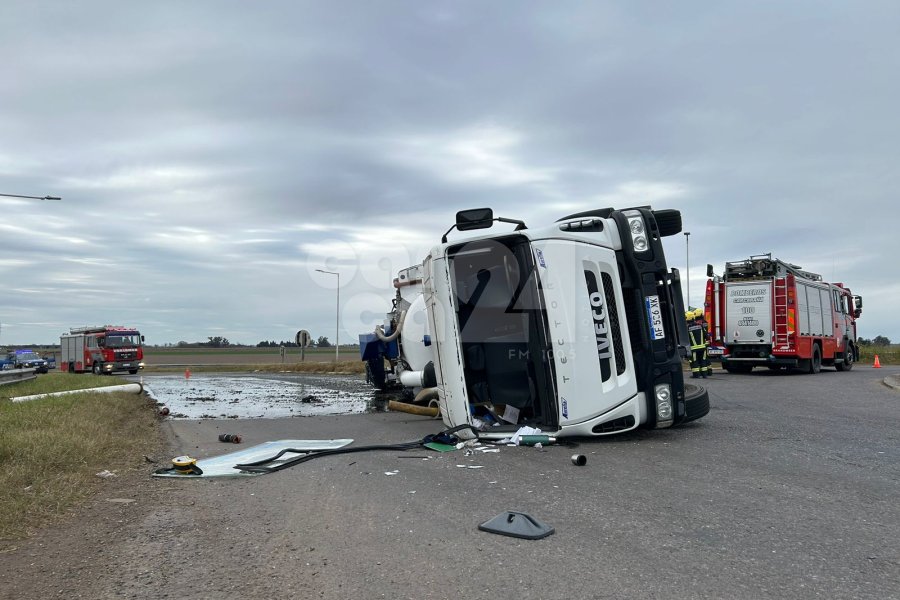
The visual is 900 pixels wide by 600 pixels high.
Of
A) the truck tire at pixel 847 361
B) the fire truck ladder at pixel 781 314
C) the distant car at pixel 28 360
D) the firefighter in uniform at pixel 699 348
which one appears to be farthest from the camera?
the distant car at pixel 28 360

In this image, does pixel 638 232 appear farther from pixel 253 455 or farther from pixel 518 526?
pixel 253 455

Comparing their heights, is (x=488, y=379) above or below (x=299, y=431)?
above

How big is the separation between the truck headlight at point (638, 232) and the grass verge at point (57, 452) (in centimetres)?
584

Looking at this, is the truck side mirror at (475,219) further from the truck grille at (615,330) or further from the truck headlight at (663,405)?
the truck headlight at (663,405)

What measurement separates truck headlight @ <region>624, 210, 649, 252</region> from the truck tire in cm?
1894

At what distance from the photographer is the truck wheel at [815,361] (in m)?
20.4

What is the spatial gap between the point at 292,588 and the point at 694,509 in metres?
2.73

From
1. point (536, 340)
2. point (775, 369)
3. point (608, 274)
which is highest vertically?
point (608, 274)

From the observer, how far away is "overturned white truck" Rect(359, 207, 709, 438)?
7.14 metres

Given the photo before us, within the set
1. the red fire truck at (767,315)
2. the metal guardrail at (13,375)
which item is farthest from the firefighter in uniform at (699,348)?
the metal guardrail at (13,375)

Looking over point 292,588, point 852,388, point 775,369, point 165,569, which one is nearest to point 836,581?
point 292,588

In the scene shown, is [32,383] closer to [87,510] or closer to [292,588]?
[87,510]

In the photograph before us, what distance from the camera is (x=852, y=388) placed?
14641 mm

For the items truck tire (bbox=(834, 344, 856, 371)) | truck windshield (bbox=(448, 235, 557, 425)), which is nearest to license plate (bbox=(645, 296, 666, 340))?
truck windshield (bbox=(448, 235, 557, 425))
